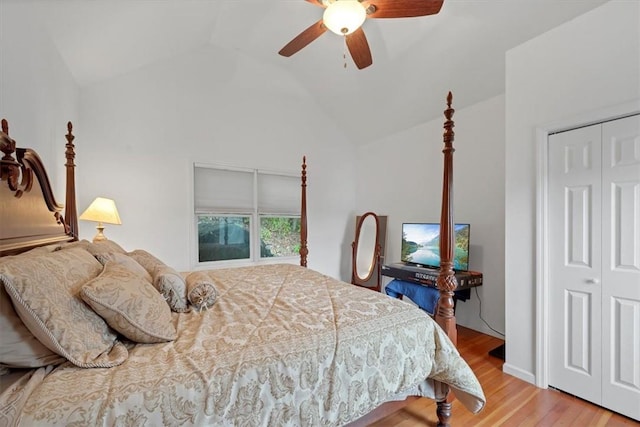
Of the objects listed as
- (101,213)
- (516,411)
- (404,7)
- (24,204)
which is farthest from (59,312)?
(516,411)

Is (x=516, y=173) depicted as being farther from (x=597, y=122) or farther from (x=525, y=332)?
(x=525, y=332)

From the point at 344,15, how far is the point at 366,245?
321cm

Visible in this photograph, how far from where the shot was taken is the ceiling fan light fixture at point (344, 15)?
1.71m

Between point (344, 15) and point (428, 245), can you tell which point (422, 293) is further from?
point (344, 15)

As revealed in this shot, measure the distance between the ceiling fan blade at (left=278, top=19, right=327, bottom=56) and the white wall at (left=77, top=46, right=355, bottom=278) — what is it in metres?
1.72

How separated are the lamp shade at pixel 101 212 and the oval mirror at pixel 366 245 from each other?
10.2 ft

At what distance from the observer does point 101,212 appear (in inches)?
105

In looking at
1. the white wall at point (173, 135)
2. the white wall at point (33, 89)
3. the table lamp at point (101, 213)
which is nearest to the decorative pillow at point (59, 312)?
the white wall at point (33, 89)

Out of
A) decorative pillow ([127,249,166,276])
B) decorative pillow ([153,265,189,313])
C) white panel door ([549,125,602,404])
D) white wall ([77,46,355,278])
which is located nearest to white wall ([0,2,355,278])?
white wall ([77,46,355,278])

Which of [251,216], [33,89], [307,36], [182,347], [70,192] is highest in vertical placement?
[307,36]

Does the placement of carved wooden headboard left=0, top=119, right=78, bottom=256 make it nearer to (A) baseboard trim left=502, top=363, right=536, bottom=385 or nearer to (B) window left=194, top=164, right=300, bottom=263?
(B) window left=194, top=164, right=300, bottom=263

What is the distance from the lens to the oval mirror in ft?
14.0

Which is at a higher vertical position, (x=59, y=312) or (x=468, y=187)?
(x=468, y=187)

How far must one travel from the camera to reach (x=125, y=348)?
1092mm
